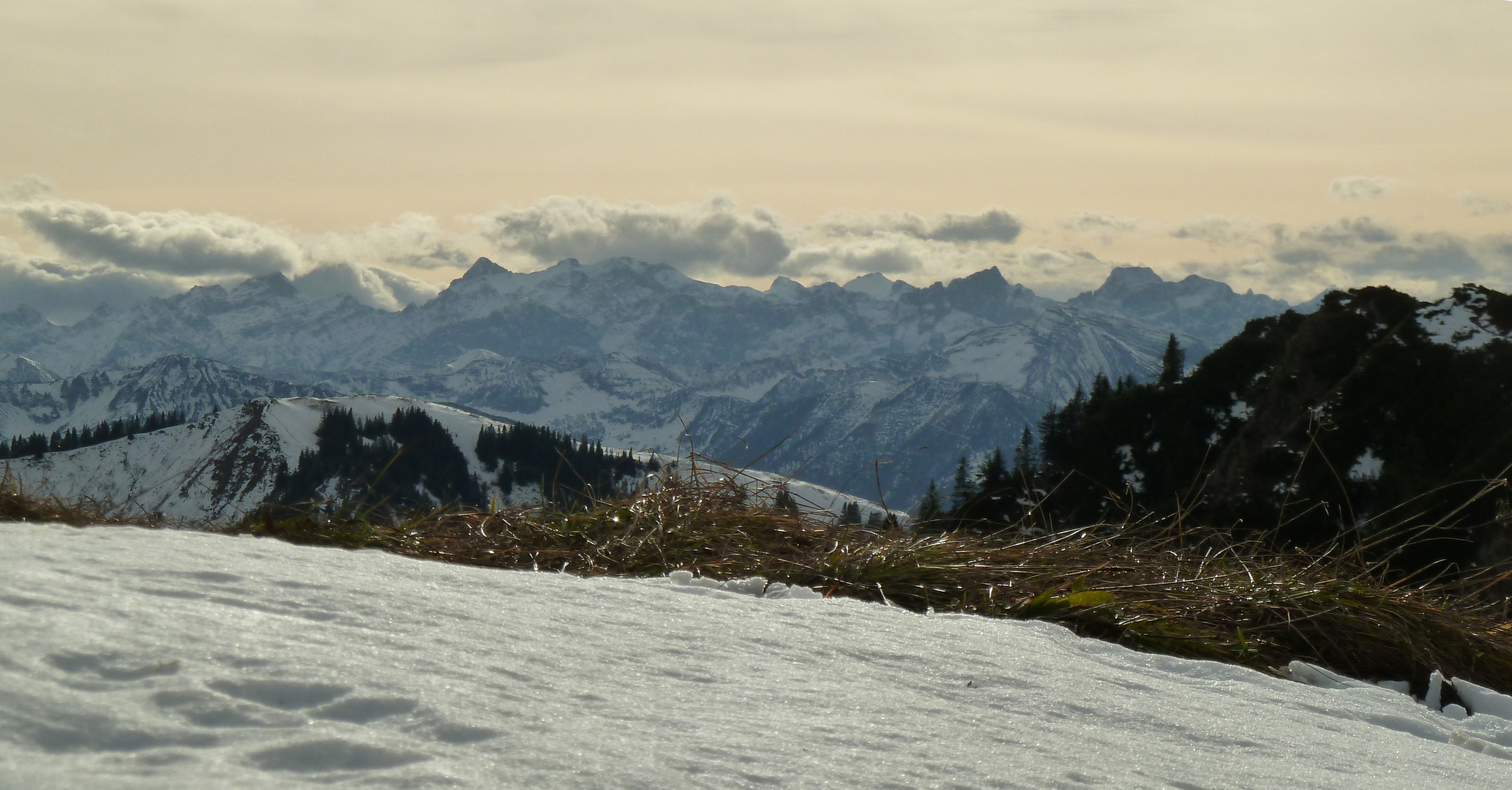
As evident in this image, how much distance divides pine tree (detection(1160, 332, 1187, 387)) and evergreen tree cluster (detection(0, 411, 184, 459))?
13264 cm

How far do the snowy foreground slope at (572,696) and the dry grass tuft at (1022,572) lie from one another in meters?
0.57

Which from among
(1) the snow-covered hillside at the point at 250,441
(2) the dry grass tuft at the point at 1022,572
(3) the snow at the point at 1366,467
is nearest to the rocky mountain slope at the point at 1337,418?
(3) the snow at the point at 1366,467

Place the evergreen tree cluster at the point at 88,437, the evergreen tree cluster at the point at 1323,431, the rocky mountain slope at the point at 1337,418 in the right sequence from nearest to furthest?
the evergreen tree cluster at the point at 1323,431 → the rocky mountain slope at the point at 1337,418 → the evergreen tree cluster at the point at 88,437

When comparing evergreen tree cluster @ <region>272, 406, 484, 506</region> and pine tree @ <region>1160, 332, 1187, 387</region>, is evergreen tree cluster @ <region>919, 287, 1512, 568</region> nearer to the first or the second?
pine tree @ <region>1160, 332, 1187, 387</region>

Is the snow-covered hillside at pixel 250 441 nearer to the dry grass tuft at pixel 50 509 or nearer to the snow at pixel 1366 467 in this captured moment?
the snow at pixel 1366 467

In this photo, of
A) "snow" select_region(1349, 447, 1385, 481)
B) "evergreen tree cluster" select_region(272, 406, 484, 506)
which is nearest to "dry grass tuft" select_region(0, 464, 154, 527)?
"snow" select_region(1349, 447, 1385, 481)

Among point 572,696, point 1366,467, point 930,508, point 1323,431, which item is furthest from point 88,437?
point 572,696

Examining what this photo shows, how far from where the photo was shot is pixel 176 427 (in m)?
158

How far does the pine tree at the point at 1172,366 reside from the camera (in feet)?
150

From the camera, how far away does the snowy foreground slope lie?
4.46 feet

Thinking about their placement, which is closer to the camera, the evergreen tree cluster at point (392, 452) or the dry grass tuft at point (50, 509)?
the dry grass tuft at point (50, 509)

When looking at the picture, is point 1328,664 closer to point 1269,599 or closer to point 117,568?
point 1269,599

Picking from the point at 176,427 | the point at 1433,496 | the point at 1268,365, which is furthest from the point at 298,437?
the point at 1433,496

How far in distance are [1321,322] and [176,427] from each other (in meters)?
163
